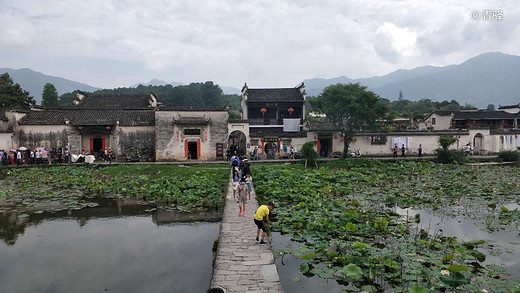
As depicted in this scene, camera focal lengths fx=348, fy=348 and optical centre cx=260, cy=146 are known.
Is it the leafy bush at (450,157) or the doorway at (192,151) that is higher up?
the doorway at (192,151)

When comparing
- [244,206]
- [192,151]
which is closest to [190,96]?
[192,151]

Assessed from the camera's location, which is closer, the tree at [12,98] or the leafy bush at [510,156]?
the leafy bush at [510,156]

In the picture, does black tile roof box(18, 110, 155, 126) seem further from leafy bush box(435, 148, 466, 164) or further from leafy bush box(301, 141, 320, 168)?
leafy bush box(435, 148, 466, 164)

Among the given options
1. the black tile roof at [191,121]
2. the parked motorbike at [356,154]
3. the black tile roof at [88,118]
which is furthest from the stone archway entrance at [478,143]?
the black tile roof at [88,118]

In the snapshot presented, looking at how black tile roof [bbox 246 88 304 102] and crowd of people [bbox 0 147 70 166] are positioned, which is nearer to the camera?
crowd of people [bbox 0 147 70 166]

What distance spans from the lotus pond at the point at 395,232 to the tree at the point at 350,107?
24.0ft

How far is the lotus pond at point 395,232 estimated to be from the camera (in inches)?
260

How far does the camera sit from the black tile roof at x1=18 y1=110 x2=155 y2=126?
23859mm

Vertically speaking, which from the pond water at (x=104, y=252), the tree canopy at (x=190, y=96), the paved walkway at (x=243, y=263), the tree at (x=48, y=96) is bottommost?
the pond water at (x=104, y=252)

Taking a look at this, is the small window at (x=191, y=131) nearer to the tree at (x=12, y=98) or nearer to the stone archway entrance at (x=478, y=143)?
the tree at (x=12, y=98)

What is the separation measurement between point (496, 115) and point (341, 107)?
18042 mm

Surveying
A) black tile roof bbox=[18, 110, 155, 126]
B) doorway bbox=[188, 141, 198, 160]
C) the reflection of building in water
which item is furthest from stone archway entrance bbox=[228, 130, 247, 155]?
the reflection of building in water

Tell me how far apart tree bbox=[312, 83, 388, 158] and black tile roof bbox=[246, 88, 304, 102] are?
5556 millimetres

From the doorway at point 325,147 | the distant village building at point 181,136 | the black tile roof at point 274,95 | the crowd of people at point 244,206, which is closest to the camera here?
the crowd of people at point 244,206
